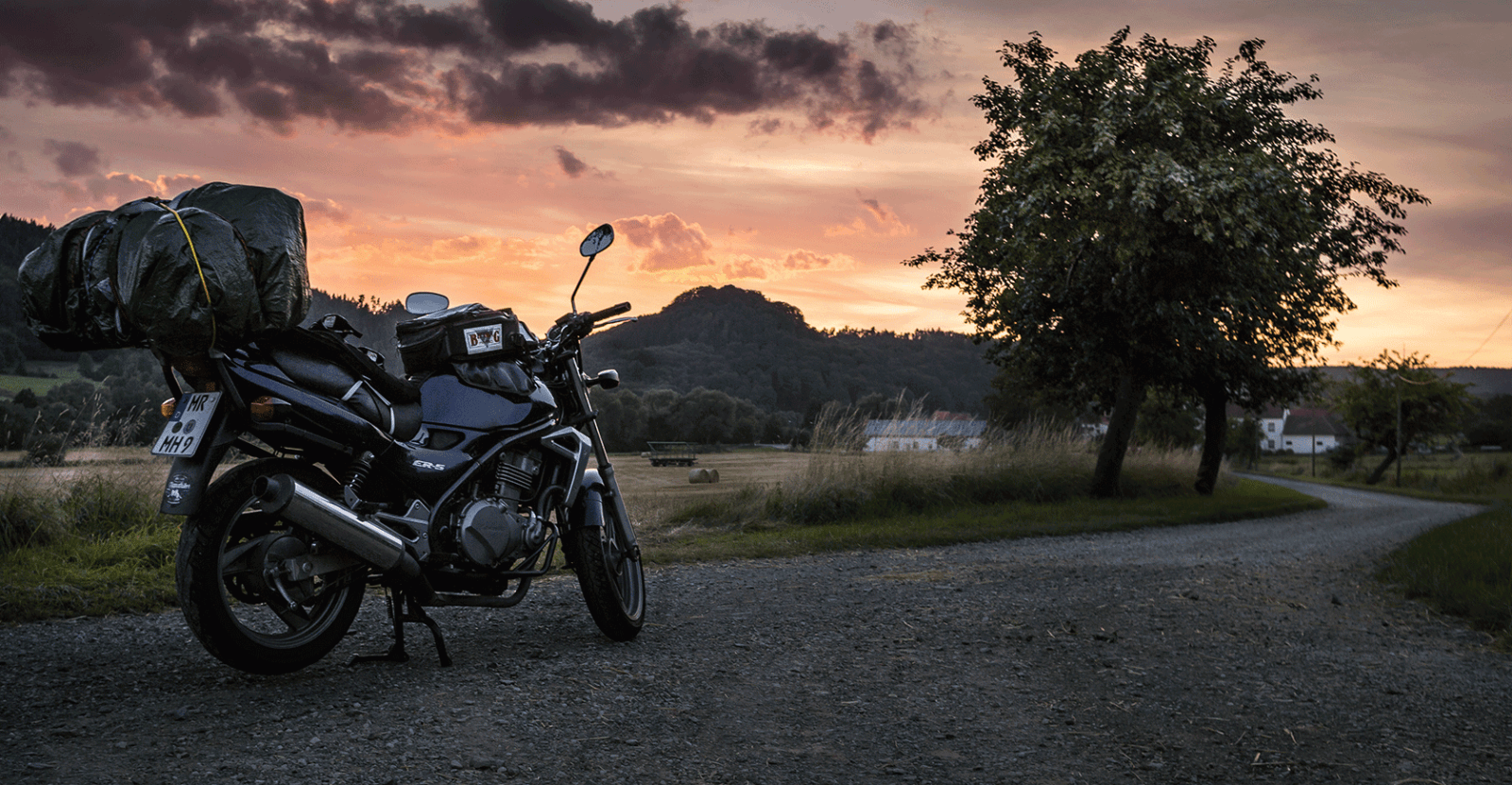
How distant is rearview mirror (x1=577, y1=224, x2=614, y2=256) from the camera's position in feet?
16.3

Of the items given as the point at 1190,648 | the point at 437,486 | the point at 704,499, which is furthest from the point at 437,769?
the point at 704,499

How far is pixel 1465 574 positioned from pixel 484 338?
7.53 meters

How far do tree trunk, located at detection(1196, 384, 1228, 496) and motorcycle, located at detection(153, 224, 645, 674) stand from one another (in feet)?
61.4

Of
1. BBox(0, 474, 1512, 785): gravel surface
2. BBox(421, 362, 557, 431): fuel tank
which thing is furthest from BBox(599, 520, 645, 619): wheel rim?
BBox(421, 362, 557, 431): fuel tank

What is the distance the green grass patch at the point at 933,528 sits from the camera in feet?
29.0

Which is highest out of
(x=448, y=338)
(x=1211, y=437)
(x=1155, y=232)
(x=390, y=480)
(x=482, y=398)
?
(x=1155, y=232)

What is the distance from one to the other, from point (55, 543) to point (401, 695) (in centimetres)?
459

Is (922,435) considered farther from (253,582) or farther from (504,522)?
(253,582)

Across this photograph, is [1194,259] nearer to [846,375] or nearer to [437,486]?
[437,486]

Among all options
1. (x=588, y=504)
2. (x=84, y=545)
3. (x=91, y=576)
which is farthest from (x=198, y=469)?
(x=84, y=545)

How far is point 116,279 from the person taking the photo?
3.23 m

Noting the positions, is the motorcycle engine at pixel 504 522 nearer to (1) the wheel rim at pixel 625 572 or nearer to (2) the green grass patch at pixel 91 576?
(1) the wheel rim at pixel 625 572

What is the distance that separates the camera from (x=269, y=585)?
356 centimetres

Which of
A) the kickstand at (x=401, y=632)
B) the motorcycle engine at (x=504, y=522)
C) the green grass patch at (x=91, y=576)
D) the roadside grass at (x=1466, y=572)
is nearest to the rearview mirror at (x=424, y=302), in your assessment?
the motorcycle engine at (x=504, y=522)
